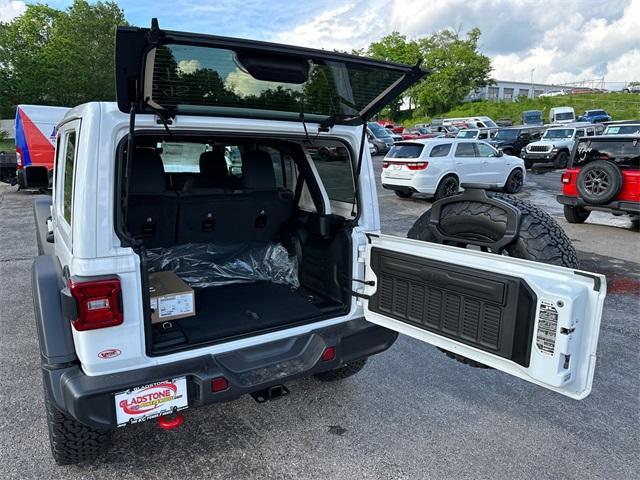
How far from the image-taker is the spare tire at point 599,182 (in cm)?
799

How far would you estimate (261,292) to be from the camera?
3.35m

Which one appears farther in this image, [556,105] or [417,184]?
[556,105]

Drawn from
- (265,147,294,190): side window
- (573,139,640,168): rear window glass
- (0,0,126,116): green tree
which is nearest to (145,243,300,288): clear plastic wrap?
(265,147,294,190): side window

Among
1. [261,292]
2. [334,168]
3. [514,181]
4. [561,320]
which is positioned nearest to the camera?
[561,320]

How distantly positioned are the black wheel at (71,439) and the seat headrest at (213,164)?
2.04 metres

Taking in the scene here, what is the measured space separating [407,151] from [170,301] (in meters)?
10.1

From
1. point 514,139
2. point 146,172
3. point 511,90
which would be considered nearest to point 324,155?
point 146,172

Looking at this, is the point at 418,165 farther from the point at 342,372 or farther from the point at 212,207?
the point at 342,372

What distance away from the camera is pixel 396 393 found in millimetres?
3125

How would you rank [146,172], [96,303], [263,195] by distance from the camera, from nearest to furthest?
[96,303] < [146,172] < [263,195]

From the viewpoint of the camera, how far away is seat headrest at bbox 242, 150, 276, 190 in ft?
11.6

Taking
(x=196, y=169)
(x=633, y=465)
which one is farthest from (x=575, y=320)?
(x=196, y=169)

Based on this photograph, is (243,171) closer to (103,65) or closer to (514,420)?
(514,420)

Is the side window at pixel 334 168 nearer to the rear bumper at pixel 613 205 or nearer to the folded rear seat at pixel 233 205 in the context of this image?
the folded rear seat at pixel 233 205
